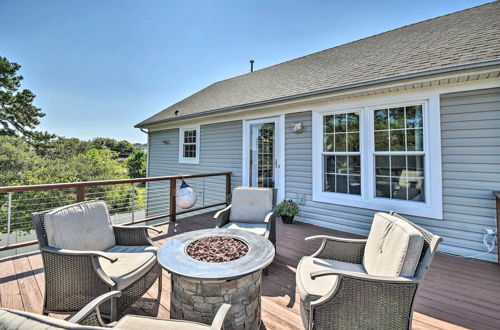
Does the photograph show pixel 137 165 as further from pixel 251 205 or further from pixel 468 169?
pixel 468 169

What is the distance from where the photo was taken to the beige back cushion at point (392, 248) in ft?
4.92

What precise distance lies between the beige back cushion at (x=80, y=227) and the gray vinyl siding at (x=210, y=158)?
3.01m

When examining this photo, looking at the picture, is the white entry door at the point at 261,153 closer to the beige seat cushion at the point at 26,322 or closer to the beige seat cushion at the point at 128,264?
the beige seat cushion at the point at 128,264

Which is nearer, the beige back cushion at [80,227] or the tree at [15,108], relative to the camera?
the beige back cushion at [80,227]

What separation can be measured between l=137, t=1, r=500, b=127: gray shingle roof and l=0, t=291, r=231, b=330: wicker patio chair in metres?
4.20

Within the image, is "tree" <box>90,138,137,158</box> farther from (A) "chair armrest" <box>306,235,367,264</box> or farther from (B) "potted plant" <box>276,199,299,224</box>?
(A) "chair armrest" <box>306,235,367,264</box>

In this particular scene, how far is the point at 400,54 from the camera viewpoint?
4391mm

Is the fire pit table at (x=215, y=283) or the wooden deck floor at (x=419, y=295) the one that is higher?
the fire pit table at (x=215, y=283)

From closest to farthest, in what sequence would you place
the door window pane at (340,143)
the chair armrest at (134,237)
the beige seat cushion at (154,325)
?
the beige seat cushion at (154,325) < the chair armrest at (134,237) < the door window pane at (340,143)

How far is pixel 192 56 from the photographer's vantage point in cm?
845

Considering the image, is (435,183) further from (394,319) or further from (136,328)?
(136,328)

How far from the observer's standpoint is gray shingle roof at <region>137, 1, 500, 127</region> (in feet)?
11.5

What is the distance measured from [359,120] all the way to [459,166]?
1595 millimetres

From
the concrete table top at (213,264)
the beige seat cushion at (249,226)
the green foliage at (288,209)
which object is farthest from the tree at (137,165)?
the concrete table top at (213,264)
